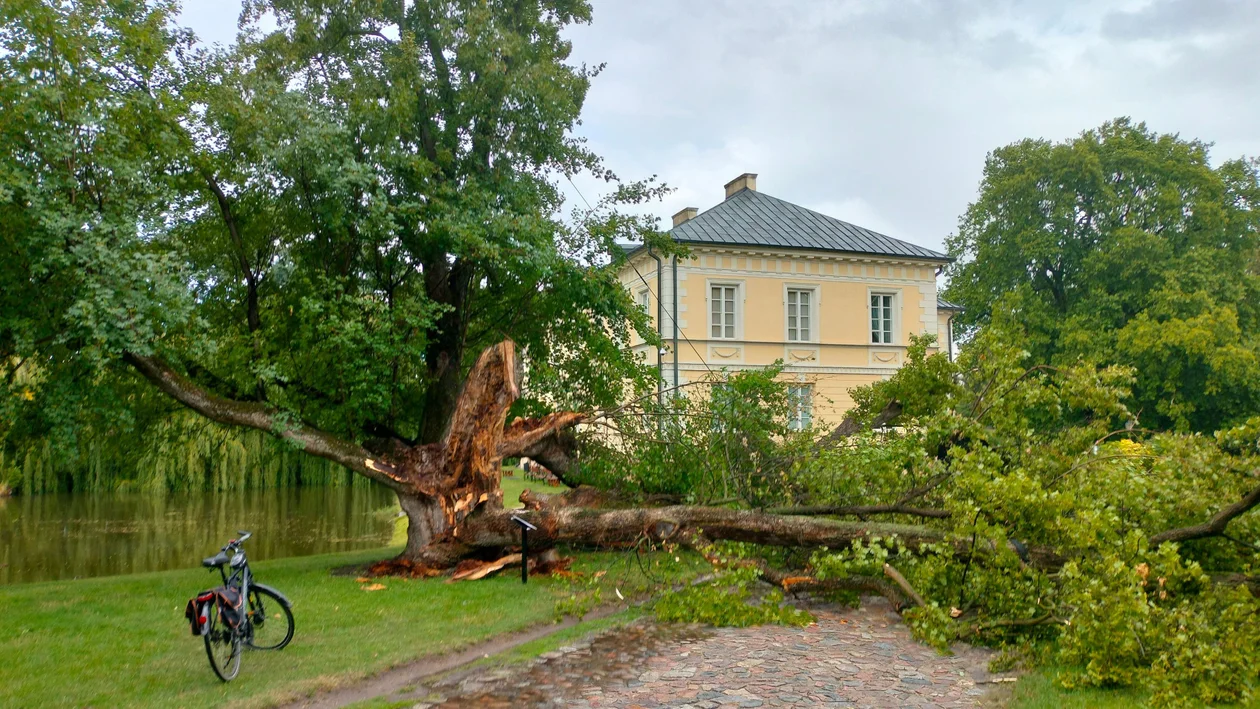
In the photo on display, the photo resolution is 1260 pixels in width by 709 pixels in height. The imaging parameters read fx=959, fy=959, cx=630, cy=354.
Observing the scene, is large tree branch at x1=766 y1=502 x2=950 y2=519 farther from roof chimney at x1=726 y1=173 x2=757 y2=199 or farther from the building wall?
roof chimney at x1=726 y1=173 x2=757 y2=199

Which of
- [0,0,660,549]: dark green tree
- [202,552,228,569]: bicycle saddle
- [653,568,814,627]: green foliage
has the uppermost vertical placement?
[0,0,660,549]: dark green tree

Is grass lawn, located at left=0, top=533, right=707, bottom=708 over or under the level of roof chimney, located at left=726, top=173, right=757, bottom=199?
under

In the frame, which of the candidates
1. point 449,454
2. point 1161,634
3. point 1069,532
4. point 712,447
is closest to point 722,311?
point 712,447

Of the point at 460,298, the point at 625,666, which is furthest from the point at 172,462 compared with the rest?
the point at 625,666

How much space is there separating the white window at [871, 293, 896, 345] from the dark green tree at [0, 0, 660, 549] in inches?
617

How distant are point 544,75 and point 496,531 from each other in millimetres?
7088

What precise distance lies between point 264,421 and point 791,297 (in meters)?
19.8

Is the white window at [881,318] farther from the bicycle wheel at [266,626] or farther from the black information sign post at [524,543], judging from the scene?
the bicycle wheel at [266,626]

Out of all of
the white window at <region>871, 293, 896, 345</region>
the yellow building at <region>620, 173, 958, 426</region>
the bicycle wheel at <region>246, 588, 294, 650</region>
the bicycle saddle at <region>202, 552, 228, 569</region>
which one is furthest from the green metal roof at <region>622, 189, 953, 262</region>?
the bicycle saddle at <region>202, 552, 228, 569</region>

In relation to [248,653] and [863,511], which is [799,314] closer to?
[863,511]

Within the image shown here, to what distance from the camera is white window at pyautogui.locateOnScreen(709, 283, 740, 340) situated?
28203 mm

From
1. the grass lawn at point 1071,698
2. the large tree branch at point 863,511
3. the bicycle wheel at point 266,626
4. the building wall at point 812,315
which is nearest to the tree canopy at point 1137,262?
the building wall at point 812,315

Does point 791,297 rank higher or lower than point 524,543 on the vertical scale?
higher

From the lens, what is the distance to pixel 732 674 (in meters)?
7.04
